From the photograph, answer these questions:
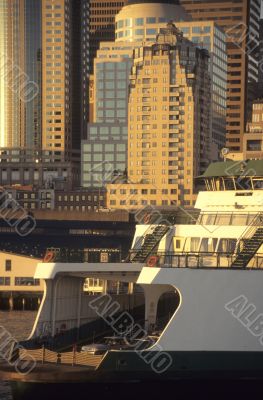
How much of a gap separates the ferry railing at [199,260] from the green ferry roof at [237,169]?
12.4ft

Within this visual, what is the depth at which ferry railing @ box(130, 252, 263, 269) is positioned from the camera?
109 feet

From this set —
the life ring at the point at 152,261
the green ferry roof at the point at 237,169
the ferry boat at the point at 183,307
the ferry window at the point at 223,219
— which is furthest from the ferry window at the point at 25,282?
the life ring at the point at 152,261

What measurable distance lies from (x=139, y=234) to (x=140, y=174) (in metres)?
157

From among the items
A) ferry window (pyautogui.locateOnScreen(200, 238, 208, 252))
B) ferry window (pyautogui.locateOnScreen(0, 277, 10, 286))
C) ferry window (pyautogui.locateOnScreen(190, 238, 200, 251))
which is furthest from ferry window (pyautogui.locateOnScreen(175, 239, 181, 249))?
ferry window (pyautogui.locateOnScreen(0, 277, 10, 286))

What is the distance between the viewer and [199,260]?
1344 inches

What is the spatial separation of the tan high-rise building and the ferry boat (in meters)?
154

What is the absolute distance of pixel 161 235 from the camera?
120 ft

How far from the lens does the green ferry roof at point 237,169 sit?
121ft

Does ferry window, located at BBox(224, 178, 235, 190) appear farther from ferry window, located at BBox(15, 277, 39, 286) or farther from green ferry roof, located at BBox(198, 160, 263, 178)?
ferry window, located at BBox(15, 277, 39, 286)

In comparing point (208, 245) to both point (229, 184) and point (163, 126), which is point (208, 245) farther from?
point (163, 126)

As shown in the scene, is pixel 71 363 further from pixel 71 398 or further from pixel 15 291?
pixel 15 291

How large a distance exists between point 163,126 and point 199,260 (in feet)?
530

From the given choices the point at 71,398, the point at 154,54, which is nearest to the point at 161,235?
the point at 71,398

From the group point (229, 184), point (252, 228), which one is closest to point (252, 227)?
point (252, 228)
